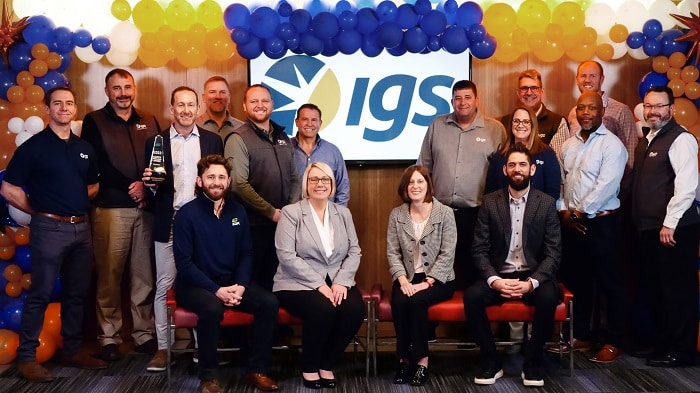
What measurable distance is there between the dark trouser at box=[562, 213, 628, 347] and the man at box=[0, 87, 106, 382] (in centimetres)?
306

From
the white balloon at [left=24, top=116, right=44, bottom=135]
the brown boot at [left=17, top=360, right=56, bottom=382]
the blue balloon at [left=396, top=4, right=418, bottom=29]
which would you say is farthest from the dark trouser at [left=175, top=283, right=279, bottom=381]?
the blue balloon at [left=396, top=4, right=418, bottom=29]

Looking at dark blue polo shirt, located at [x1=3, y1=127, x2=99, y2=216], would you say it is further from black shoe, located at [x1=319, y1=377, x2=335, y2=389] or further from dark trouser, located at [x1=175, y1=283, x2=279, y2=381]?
black shoe, located at [x1=319, y1=377, x2=335, y2=389]

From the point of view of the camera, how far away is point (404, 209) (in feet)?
16.1

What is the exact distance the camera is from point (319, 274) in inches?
187

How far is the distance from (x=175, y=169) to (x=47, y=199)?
755mm

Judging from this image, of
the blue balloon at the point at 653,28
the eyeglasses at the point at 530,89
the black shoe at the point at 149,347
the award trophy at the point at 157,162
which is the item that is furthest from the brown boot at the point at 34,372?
→ the blue balloon at the point at 653,28

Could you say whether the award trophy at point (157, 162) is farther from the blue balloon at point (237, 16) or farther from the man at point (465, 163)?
the man at point (465, 163)

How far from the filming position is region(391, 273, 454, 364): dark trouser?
465cm

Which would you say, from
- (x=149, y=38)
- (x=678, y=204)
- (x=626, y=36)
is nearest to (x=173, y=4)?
(x=149, y=38)

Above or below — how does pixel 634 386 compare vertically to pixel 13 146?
below

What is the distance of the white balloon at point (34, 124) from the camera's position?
5133 mm

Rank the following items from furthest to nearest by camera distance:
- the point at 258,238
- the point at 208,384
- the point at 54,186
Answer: the point at 258,238
the point at 54,186
the point at 208,384

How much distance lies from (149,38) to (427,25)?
1791 millimetres

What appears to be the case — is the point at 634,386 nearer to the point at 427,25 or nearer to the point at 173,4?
the point at 427,25
